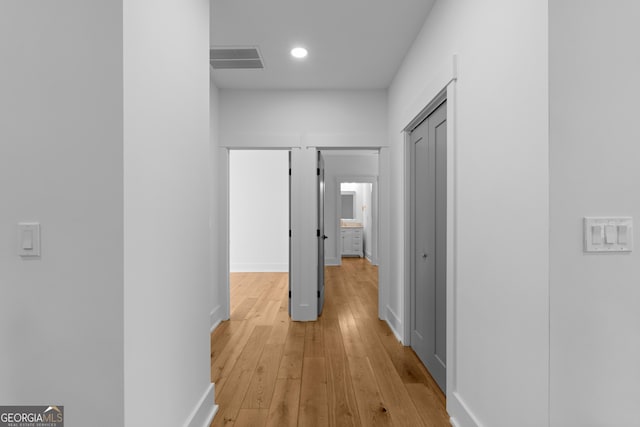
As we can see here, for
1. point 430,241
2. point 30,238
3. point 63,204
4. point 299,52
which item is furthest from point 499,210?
point 299,52

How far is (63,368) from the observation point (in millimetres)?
1246

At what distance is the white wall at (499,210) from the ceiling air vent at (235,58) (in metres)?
1.76

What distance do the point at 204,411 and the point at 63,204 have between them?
145 centimetres

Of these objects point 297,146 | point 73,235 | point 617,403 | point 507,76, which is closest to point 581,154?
point 507,76

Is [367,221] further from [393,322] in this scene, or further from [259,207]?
[393,322]

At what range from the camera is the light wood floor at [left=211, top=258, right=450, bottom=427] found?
2.19 m

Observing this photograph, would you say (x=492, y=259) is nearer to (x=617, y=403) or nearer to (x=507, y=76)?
(x=617, y=403)

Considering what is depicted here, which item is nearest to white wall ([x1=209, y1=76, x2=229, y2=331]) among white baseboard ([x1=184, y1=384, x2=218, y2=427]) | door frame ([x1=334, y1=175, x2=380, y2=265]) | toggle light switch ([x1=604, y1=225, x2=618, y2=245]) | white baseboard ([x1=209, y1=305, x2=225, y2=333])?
white baseboard ([x1=209, y1=305, x2=225, y2=333])

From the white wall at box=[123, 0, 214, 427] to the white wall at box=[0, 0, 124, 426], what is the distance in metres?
0.06

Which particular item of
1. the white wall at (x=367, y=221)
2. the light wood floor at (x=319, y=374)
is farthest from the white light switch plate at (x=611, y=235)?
the white wall at (x=367, y=221)

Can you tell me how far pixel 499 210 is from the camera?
5.46 feet

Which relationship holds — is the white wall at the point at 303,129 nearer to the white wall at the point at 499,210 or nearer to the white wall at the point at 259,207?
the white wall at the point at 499,210

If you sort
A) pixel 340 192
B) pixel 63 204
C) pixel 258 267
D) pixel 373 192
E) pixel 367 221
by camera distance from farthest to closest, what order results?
1. pixel 367 221
2. pixel 340 192
3. pixel 373 192
4. pixel 258 267
5. pixel 63 204

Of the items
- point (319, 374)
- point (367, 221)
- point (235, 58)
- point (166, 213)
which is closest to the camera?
point (166, 213)
